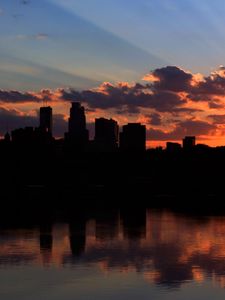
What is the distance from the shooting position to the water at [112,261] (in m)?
29.9

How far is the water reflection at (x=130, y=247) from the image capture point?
35.2 meters

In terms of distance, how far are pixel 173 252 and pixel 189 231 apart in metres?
13.6

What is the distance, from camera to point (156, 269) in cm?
3547

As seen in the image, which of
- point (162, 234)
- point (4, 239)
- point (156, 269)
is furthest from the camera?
point (162, 234)

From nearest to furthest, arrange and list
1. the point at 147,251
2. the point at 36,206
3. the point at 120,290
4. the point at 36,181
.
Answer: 1. the point at 120,290
2. the point at 147,251
3. the point at 36,206
4. the point at 36,181

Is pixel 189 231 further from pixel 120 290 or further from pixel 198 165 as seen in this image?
pixel 198 165

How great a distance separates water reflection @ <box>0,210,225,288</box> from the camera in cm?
3525

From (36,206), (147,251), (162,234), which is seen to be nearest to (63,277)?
(147,251)

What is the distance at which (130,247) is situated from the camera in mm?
44312

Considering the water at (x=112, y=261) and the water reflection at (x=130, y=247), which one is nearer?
the water at (x=112, y=261)

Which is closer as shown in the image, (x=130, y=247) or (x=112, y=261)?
(x=112, y=261)

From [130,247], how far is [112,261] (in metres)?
6.41

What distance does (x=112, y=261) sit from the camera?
1496 inches

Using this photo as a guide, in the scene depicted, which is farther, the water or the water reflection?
the water reflection
